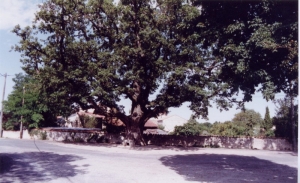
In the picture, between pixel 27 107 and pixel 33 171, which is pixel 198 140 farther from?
pixel 27 107

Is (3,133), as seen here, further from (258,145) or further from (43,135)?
(258,145)

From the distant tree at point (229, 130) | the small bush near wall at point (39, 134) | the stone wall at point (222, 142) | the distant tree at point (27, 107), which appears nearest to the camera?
the stone wall at point (222, 142)

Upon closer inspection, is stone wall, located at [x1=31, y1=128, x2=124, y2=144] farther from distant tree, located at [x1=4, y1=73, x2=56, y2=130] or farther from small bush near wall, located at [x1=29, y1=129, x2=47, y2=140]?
distant tree, located at [x1=4, y1=73, x2=56, y2=130]

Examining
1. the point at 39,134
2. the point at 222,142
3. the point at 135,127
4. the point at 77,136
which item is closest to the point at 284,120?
the point at 222,142

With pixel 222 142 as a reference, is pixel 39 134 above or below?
above

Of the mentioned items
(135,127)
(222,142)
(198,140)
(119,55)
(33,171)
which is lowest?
(33,171)

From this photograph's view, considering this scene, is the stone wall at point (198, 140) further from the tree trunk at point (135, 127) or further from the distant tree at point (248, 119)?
the distant tree at point (248, 119)

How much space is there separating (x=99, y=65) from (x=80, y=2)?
579 cm

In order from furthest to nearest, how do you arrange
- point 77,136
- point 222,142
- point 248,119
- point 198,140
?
point 248,119, point 77,136, point 198,140, point 222,142

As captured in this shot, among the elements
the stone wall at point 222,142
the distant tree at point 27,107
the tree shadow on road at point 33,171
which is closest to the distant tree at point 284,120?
the stone wall at point 222,142

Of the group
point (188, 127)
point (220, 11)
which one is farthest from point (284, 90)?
point (188, 127)

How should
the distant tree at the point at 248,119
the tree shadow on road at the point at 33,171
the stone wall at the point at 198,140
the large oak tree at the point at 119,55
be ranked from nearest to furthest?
the tree shadow on road at the point at 33,171 < the large oak tree at the point at 119,55 < the stone wall at the point at 198,140 < the distant tree at the point at 248,119

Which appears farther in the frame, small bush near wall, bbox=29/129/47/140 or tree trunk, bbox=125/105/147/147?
small bush near wall, bbox=29/129/47/140

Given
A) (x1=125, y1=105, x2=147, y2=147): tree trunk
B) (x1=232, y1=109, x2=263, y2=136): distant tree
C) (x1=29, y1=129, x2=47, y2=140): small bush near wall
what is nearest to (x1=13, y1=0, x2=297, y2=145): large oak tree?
(x1=125, y1=105, x2=147, y2=147): tree trunk
